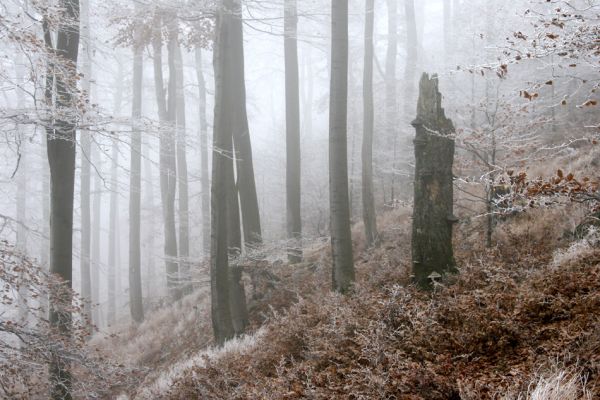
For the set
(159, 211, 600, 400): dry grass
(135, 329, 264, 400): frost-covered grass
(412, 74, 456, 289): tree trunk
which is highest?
(412, 74, 456, 289): tree trunk

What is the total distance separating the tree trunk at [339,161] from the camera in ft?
27.0

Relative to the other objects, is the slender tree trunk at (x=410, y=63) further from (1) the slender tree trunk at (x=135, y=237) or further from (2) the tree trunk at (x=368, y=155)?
(1) the slender tree trunk at (x=135, y=237)

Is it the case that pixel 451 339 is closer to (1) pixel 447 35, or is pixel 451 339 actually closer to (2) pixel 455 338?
(2) pixel 455 338

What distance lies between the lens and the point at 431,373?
3812 millimetres

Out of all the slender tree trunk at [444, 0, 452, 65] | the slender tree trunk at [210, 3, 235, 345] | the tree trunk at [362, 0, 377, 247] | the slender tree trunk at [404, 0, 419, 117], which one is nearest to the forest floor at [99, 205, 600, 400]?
the slender tree trunk at [210, 3, 235, 345]

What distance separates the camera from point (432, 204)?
21.5 ft

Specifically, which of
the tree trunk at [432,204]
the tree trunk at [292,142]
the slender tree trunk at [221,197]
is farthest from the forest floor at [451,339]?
the tree trunk at [292,142]

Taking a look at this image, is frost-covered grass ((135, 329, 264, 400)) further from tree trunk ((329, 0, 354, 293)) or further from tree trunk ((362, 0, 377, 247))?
tree trunk ((362, 0, 377, 247))

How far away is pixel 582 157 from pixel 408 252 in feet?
15.3

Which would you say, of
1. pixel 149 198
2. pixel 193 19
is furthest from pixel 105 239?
pixel 193 19

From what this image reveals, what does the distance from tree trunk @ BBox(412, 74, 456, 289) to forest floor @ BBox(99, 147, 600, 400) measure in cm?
35

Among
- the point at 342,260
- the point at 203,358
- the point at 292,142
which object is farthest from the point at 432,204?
the point at 292,142

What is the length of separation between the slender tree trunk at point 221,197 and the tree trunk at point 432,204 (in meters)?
3.60

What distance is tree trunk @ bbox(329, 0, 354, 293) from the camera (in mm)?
8227
